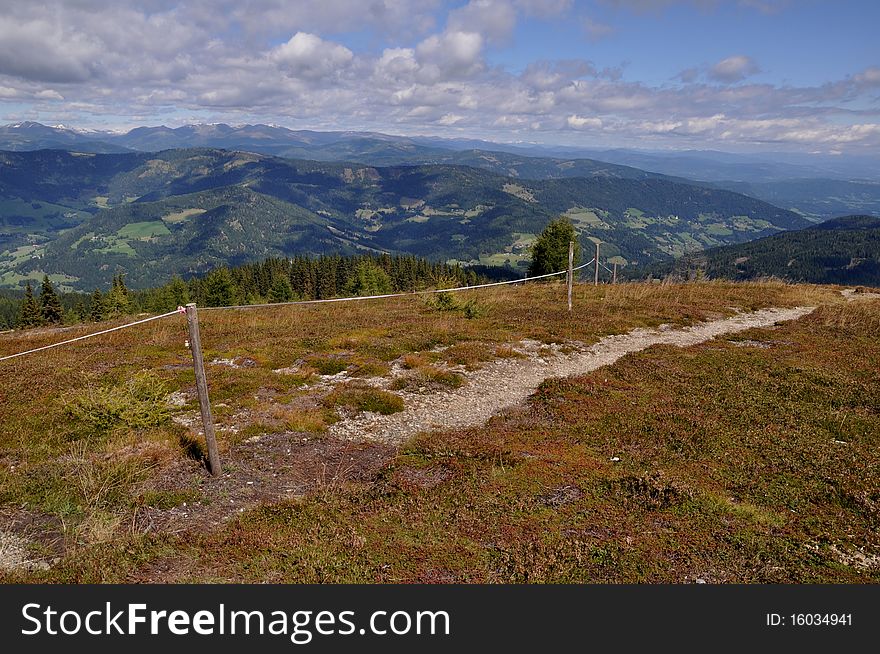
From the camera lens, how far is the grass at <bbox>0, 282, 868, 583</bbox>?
8.52 m

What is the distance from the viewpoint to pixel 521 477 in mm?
11750

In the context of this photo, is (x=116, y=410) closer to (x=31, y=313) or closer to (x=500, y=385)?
(x=500, y=385)

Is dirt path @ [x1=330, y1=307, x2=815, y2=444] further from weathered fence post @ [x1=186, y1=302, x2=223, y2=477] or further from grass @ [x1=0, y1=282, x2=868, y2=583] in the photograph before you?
weathered fence post @ [x1=186, y1=302, x2=223, y2=477]

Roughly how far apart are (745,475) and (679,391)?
23.4 ft

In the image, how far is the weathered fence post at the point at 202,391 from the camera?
10.7 m

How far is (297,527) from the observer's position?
965 centimetres

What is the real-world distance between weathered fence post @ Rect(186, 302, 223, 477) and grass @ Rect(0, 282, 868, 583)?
1184 millimetres

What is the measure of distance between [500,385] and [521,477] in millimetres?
8484

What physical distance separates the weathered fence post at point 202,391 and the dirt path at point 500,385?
3.92m

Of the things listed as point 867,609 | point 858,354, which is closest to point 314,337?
point 867,609

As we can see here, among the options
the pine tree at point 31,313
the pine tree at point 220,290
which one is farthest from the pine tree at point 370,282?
the pine tree at point 31,313

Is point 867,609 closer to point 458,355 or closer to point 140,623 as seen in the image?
point 140,623

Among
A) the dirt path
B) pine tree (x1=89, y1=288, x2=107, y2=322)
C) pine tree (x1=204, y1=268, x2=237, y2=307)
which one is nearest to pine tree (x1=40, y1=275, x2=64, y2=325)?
pine tree (x1=89, y1=288, x2=107, y2=322)

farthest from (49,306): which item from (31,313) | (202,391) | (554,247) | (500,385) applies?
(202,391)
